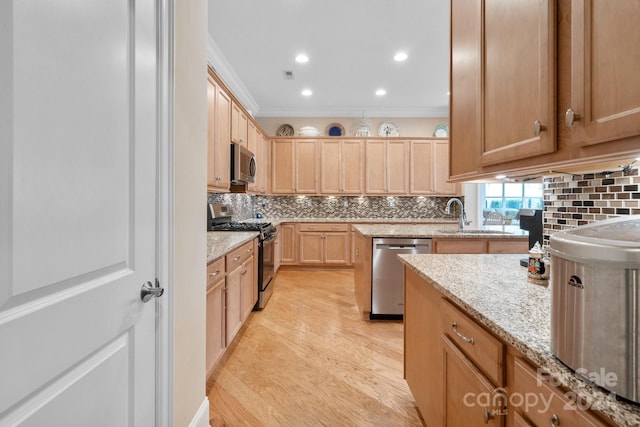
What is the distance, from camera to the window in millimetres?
4668

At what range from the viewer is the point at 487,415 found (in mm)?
874

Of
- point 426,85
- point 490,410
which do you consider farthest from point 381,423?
point 426,85

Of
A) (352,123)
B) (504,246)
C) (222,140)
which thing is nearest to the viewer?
(504,246)

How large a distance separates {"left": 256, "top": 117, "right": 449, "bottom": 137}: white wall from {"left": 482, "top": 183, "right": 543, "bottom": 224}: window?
5.44 feet

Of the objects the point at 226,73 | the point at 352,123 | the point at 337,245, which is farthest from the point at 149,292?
the point at 352,123

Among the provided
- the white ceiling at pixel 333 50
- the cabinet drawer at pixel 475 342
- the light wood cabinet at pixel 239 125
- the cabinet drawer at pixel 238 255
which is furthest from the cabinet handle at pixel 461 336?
the light wood cabinet at pixel 239 125

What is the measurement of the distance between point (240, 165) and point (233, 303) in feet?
5.56

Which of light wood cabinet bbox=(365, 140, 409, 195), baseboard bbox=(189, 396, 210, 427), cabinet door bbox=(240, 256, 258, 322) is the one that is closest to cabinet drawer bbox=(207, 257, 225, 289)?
cabinet door bbox=(240, 256, 258, 322)

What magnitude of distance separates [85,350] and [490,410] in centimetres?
111

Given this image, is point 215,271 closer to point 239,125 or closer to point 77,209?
point 77,209

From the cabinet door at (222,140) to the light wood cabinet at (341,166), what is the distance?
8.54ft

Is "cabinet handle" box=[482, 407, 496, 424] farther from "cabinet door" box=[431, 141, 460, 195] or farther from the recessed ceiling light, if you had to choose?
"cabinet door" box=[431, 141, 460, 195]

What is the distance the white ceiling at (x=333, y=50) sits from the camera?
9.58 ft

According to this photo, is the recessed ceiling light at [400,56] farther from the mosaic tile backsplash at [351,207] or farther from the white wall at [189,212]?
the white wall at [189,212]
